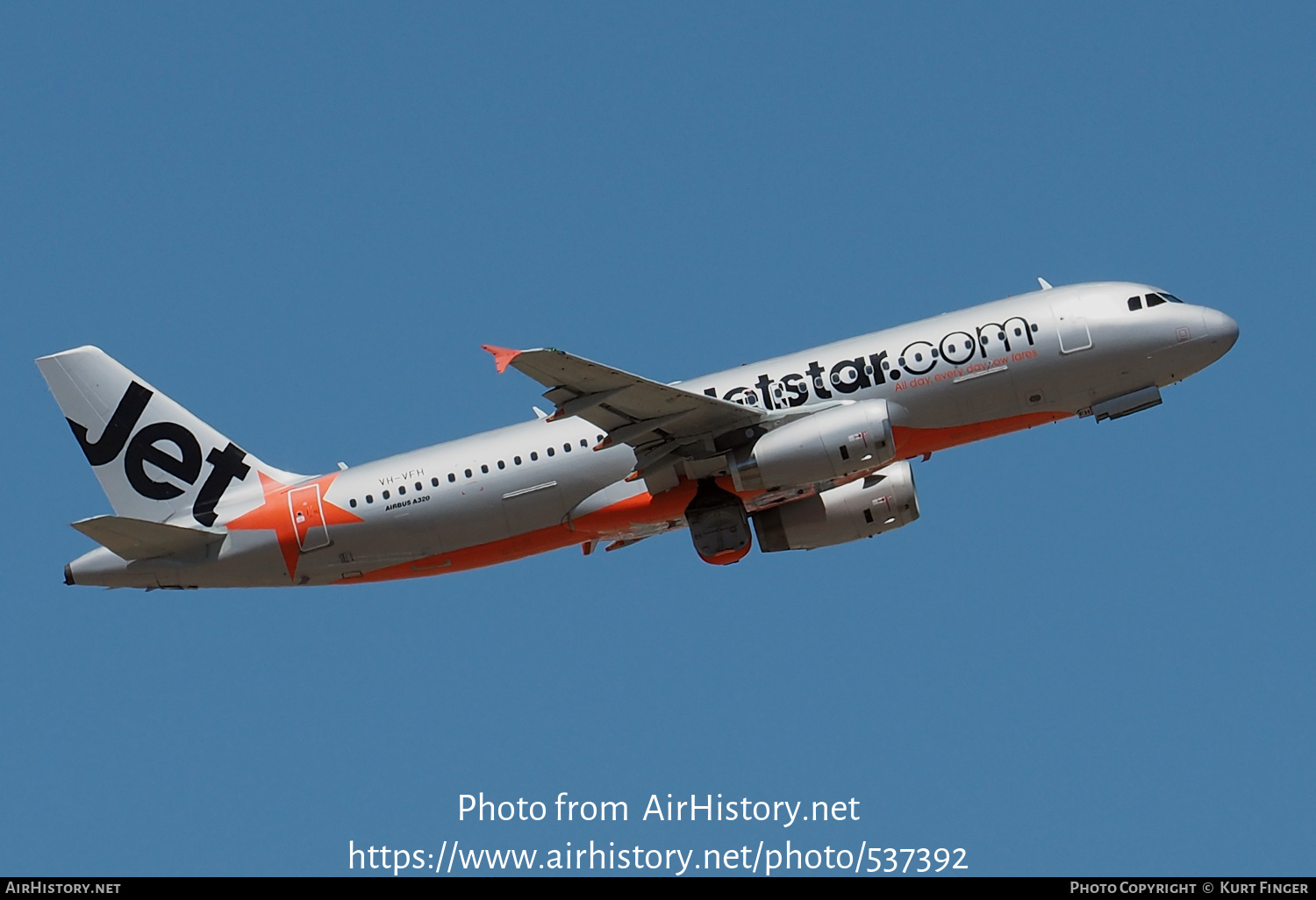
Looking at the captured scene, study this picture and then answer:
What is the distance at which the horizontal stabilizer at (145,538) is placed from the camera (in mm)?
44094

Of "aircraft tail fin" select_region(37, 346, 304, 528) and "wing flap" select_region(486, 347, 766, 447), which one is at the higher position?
"aircraft tail fin" select_region(37, 346, 304, 528)

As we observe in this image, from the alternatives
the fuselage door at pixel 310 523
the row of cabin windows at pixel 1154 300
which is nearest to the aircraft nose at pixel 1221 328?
the row of cabin windows at pixel 1154 300

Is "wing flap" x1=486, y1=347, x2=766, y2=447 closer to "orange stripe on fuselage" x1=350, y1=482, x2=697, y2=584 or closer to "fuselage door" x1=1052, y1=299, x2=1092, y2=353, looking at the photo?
"orange stripe on fuselage" x1=350, y1=482, x2=697, y2=584

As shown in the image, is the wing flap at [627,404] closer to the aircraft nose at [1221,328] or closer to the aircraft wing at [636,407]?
the aircraft wing at [636,407]

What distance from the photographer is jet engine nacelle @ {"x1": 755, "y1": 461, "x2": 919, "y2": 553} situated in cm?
4794

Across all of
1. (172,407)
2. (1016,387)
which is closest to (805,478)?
(1016,387)

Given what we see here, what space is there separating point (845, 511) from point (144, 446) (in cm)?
1972

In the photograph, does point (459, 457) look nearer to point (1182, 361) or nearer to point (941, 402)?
point (941, 402)

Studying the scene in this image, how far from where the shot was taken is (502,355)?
39.4 metres

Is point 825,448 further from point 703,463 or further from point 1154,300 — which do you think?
point 1154,300

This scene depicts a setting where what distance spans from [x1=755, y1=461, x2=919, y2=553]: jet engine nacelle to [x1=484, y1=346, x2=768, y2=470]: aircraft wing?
4.44m

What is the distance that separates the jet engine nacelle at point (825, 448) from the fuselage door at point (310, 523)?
1135 centimetres

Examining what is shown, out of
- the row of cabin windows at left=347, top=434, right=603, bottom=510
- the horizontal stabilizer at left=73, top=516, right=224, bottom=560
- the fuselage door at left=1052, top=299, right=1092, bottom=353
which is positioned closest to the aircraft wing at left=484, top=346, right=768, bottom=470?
the row of cabin windows at left=347, top=434, right=603, bottom=510

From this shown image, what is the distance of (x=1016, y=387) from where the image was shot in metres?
44.8
